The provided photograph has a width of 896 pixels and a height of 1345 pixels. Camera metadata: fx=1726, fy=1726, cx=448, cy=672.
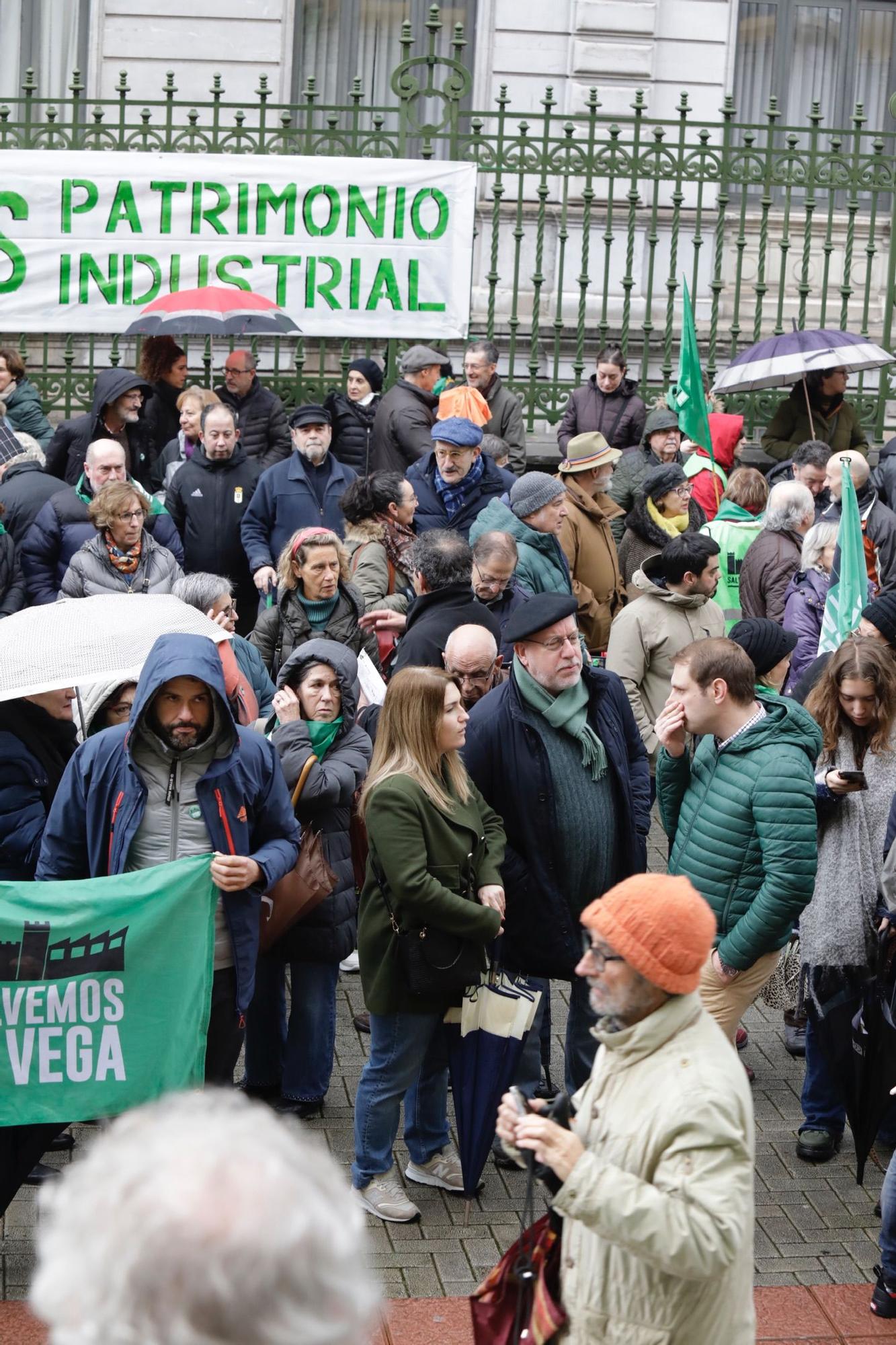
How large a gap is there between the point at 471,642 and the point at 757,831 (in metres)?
1.44

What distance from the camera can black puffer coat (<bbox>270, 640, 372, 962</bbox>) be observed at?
604 cm

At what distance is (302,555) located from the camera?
747 cm

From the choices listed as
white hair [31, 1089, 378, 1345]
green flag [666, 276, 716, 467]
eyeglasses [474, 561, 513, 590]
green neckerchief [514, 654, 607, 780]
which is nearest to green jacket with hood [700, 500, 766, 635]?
green flag [666, 276, 716, 467]

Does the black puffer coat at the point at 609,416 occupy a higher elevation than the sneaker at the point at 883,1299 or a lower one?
higher

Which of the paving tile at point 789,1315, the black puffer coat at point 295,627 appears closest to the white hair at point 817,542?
the black puffer coat at point 295,627

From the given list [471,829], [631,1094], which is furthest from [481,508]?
[631,1094]

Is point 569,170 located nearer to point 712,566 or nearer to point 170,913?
point 712,566

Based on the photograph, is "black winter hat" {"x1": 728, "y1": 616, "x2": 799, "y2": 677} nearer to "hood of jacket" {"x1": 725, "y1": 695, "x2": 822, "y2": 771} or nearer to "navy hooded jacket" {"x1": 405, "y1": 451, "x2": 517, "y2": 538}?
"hood of jacket" {"x1": 725, "y1": 695, "x2": 822, "y2": 771}

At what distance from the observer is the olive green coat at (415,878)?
17.6 feet

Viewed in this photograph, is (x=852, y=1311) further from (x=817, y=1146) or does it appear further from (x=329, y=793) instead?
(x=329, y=793)

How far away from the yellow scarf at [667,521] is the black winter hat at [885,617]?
3117 mm

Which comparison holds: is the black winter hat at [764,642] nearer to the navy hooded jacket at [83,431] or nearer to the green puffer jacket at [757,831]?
the green puffer jacket at [757,831]

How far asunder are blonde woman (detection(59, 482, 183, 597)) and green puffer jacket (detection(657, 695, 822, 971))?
3299 mm

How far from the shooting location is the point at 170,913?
17.0 feet
